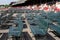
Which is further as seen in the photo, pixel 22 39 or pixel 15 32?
pixel 15 32

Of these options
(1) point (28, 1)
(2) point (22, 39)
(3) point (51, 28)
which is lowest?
(1) point (28, 1)

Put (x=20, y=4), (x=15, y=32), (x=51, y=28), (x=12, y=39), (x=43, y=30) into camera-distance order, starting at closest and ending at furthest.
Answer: (x=12, y=39), (x=15, y=32), (x=43, y=30), (x=51, y=28), (x=20, y=4)

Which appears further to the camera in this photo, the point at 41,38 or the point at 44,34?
the point at 44,34

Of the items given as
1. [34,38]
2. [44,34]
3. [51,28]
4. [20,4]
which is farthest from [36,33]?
[20,4]

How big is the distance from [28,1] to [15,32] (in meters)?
70.1

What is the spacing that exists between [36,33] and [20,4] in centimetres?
6676

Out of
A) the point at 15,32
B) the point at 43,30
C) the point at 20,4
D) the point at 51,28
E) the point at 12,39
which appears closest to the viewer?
the point at 12,39

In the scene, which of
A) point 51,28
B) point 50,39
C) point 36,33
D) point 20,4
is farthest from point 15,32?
point 20,4

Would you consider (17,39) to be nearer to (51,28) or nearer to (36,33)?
(36,33)

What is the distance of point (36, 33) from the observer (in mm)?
11578

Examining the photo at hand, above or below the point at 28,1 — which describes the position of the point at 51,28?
above

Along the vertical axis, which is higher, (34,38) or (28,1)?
(34,38)

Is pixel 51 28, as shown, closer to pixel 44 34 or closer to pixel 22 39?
pixel 44 34

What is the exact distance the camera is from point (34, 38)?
412 inches
